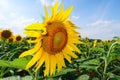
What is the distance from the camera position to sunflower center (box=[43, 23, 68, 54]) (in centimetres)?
201

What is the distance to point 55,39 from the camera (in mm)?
2037

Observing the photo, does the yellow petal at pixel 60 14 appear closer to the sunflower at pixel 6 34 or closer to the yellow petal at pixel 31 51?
the yellow petal at pixel 31 51

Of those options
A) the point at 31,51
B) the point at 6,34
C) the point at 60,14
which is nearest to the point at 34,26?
the point at 31,51

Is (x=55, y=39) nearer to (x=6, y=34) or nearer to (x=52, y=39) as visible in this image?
(x=52, y=39)

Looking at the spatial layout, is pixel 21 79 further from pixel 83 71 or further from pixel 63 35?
pixel 83 71

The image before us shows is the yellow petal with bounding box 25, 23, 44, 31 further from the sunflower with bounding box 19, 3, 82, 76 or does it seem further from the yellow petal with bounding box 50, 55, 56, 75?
the yellow petal with bounding box 50, 55, 56, 75

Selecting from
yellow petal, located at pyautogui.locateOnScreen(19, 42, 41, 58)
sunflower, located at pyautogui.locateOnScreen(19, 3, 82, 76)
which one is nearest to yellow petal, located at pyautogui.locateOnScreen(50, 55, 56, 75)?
sunflower, located at pyautogui.locateOnScreen(19, 3, 82, 76)

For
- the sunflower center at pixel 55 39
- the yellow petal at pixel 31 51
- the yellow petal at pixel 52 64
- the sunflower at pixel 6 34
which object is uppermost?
the sunflower at pixel 6 34

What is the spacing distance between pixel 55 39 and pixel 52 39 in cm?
3

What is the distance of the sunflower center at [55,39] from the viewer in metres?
2.01

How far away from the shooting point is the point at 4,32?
9258 mm

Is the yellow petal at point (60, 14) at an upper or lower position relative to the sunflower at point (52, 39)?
upper

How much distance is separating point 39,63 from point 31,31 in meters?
0.23

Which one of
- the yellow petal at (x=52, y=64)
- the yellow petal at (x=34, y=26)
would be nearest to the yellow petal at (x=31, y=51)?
the yellow petal at (x=34, y=26)
